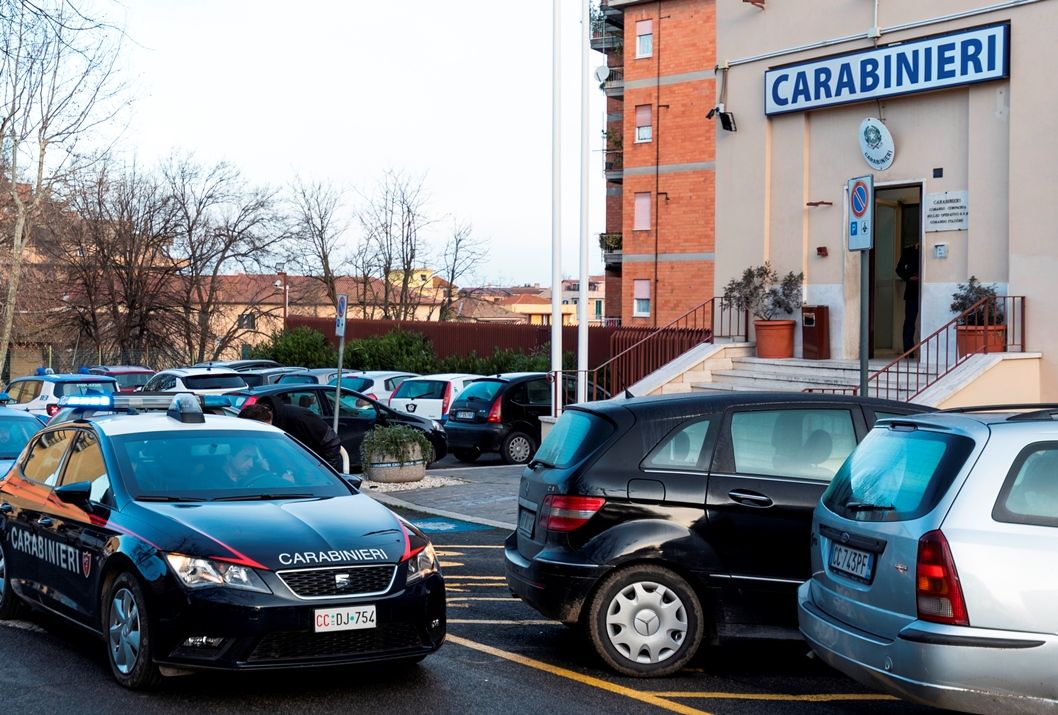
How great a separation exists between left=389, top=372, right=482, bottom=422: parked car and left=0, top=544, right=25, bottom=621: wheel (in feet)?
52.5

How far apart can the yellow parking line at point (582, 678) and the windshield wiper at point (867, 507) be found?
1.41 meters

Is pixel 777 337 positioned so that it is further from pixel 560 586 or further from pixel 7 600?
pixel 7 600

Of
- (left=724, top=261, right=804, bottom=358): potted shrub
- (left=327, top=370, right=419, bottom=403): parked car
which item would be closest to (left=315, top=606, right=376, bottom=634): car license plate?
(left=724, top=261, right=804, bottom=358): potted shrub

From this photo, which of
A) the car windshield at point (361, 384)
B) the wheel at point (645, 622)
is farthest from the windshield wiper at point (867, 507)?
the car windshield at point (361, 384)

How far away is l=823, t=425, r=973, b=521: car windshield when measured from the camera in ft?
17.5

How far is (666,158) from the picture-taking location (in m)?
47.4

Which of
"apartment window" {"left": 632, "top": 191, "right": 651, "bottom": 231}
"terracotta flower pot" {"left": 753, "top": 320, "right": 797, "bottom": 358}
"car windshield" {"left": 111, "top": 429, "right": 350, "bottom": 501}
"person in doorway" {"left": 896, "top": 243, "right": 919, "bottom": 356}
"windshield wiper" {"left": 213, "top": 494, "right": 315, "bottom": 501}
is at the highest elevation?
"apartment window" {"left": 632, "top": 191, "right": 651, "bottom": 231}

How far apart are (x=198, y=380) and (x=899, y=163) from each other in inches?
573

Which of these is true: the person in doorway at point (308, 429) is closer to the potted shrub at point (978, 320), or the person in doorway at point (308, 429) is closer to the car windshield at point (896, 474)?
the car windshield at point (896, 474)

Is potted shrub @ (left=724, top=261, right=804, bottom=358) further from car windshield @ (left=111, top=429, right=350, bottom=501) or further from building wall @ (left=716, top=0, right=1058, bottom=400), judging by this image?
car windshield @ (left=111, top=429, right=350, bottom=501)

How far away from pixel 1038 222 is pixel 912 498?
477 inches

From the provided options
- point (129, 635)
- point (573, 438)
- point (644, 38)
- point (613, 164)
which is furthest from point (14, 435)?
point (613, 164)

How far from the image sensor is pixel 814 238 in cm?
1934

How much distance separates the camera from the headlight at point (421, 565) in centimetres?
690
